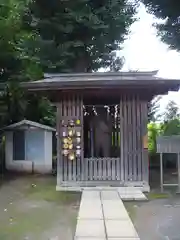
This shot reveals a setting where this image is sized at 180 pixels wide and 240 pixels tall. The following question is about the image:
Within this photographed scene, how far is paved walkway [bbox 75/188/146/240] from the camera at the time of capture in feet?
18.4


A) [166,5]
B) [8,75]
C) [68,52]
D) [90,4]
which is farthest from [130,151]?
[90,4]

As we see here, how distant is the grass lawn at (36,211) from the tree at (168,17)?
17.4ft

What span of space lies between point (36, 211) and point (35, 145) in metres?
6.58

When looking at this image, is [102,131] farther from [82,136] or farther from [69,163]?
[69,163]

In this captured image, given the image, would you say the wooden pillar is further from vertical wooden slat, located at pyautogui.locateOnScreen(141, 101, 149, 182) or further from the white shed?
the white shed

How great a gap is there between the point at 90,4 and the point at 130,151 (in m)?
9.94

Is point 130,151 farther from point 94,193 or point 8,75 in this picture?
point 8,75

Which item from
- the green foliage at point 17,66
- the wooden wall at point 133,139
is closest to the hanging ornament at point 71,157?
the wooden wall at point 133,139

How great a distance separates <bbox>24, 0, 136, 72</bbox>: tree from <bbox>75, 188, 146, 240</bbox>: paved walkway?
9833mm

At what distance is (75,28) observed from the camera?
1770 centimetres

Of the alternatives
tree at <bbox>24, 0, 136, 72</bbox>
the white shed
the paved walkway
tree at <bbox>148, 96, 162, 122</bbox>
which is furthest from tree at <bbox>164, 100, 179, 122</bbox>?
A: the paved walkway

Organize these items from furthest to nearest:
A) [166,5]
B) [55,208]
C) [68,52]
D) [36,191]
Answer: [68,52], [36,191], [166,5], [55,208]

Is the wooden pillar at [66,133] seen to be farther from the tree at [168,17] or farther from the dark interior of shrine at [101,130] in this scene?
the tree at [168,17]

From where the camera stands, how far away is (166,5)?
30.3ft
